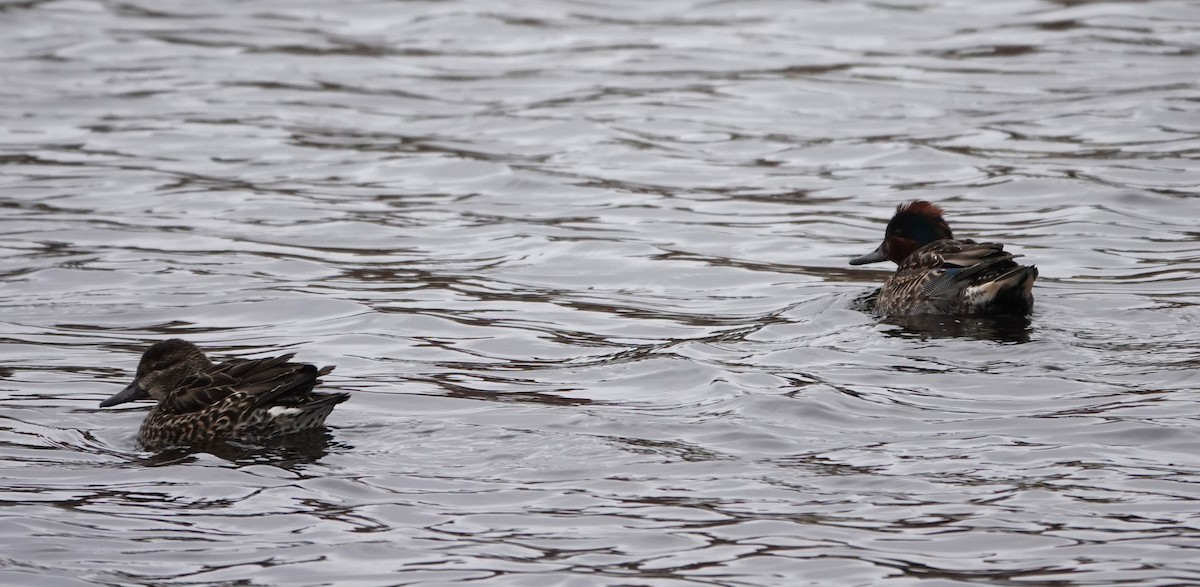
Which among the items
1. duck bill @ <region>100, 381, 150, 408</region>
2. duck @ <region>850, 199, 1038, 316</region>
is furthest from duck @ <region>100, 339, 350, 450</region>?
duck @ <region>850, 199, 1038, 316</region>

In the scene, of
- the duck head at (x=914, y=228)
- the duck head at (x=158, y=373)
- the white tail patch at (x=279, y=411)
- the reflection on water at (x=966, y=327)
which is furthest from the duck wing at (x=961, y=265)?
the duck head at (x=158, y=373)

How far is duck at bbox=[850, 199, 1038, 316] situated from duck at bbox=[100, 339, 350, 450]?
4.03 m

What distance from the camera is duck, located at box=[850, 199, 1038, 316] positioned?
10859mm

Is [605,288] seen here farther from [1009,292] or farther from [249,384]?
[249,384]

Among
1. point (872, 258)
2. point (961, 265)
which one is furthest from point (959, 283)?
point (872, 258)

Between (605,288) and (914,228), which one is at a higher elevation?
(914,228)

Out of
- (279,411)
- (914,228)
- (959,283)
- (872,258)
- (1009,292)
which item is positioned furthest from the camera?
(872,258)

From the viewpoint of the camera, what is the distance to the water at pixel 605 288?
7.20 meters

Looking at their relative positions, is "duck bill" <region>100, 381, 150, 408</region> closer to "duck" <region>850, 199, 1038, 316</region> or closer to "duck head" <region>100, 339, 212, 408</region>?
"duck head" <region>100, 339, 212, 408</region>

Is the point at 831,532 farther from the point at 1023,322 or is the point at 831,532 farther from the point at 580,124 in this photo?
the point at 580,124

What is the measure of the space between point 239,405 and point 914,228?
204 inches

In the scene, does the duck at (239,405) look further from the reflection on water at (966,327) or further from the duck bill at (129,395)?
the reflection on water at (966,327)

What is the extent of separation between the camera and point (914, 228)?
12.1 m

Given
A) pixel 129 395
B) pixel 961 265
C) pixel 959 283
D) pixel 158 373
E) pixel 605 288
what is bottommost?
pixel 605 288
